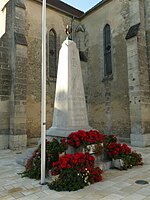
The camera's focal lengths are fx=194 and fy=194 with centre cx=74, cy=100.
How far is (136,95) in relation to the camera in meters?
10.1

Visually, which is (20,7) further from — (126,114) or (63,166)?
(63,166)

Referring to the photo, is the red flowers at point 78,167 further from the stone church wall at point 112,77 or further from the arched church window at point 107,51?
the arched church window at point 107,51

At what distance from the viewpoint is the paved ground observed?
3611mm

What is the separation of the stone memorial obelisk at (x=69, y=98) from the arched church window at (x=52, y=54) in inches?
280

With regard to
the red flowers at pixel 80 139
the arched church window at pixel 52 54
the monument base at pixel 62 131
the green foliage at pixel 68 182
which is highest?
the arched church window at pixel 52 54

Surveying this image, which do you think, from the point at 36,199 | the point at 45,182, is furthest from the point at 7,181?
the point at 36,199

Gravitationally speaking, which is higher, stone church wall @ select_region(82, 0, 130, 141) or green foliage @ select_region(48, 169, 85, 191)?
stone church wall @ select_region(82, 0, 130, 141)

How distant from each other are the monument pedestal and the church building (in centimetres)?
457

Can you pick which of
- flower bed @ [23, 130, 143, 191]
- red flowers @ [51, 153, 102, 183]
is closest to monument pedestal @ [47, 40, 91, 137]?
flower bed @ [23, 130, 143, 191]

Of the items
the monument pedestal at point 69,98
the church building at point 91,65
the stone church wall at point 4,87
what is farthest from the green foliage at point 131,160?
the stone church wall at point 4,87

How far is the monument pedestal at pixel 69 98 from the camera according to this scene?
5773 millimetres

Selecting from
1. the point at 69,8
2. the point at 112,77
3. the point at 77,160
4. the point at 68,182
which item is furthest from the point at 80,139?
the point at 69,8

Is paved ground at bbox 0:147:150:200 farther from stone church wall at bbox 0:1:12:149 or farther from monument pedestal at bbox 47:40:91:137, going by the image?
stone church wall at bbox 0:1:12:149

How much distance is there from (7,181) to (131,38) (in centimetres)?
922
